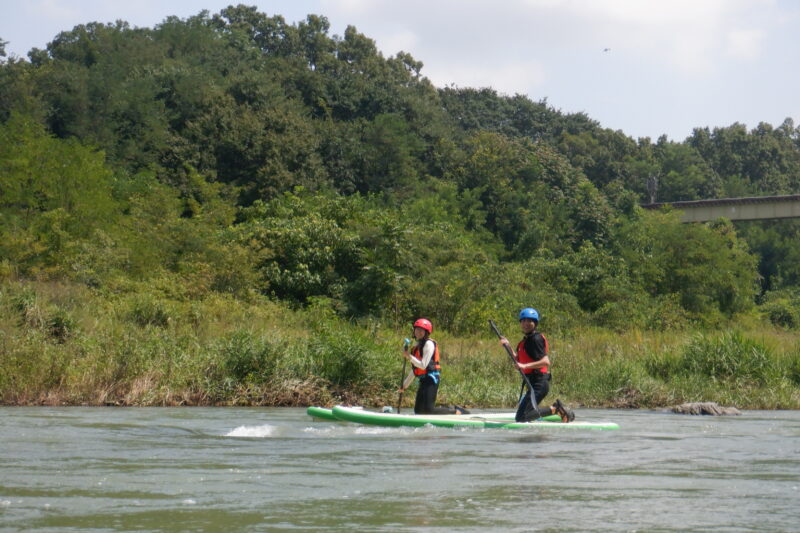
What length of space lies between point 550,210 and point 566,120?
112 ft

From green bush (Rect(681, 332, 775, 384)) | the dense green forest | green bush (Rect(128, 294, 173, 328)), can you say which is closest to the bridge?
the dense green forest

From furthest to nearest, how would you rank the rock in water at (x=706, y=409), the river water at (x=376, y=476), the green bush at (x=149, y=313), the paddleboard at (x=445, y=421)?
the green bush at (x=149, y=313) → the rock in water at (x=706, y=409) → the paddleboard at (x=445, y=421) → the river water at (x=376, y=476)

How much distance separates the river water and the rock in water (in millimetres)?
2592

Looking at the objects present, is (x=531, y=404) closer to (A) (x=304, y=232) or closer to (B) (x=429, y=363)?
(B) (x=429, y=363)

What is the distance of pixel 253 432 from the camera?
1359 centimetres

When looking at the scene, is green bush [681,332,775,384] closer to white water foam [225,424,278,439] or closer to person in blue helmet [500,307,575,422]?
person in blue helmet [500,307,575,422]

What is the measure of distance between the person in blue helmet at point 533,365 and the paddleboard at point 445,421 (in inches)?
5.9

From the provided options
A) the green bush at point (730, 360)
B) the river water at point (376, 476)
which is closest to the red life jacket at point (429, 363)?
the river water at point (376, 476)

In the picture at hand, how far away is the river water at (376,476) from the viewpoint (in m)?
7.88

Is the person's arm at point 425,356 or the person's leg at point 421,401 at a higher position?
the person's arm at point 425,356

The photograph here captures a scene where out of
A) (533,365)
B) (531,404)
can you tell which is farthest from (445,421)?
(533,365)

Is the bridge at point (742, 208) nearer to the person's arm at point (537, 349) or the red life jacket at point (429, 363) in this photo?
the red life jacket at point (429, 363)

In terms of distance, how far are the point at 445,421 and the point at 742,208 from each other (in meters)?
53.9

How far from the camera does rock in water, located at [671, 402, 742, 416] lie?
18.6 meters
